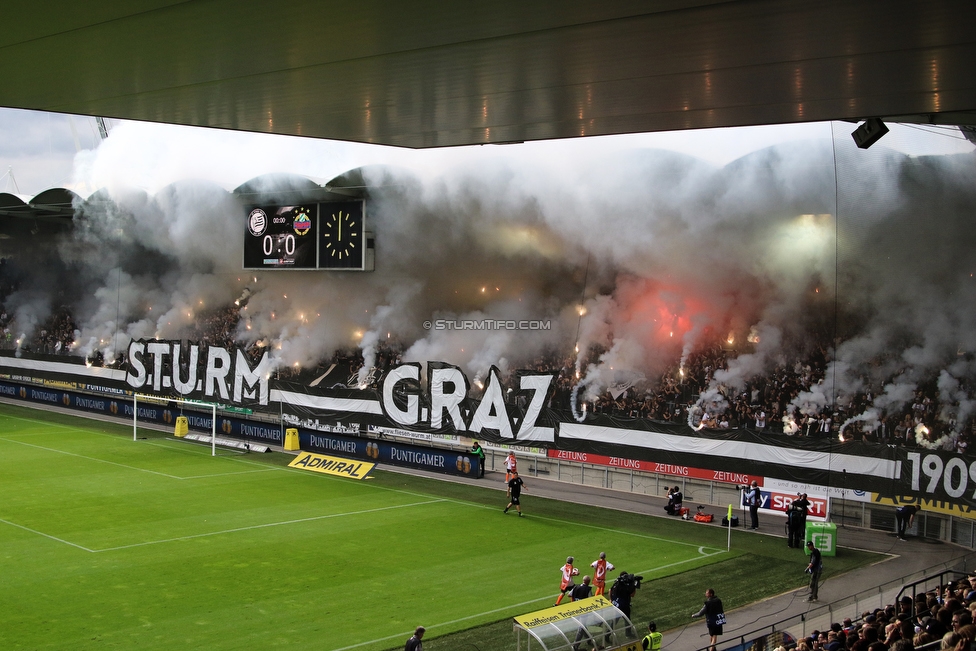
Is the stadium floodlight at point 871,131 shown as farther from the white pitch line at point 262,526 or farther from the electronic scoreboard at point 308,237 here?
the electronic scoreboard at point 308,237

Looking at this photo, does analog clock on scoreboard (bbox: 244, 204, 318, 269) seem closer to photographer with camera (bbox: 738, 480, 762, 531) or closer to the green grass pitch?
the green grass pitch

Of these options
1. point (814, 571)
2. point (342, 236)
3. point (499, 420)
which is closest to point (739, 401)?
point (499, 420)

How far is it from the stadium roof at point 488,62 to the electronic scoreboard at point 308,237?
932 inches

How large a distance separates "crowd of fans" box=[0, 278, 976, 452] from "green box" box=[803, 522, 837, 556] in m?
4.38

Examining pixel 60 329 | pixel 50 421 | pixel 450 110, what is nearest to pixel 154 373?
pixel 50 421

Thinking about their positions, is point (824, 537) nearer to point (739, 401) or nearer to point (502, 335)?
point (739, 401)

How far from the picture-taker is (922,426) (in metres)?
26.0

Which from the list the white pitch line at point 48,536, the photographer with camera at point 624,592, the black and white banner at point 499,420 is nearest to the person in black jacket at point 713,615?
the photographer with camera at point 624,592

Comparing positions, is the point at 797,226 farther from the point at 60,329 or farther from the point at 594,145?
the point at 60,329

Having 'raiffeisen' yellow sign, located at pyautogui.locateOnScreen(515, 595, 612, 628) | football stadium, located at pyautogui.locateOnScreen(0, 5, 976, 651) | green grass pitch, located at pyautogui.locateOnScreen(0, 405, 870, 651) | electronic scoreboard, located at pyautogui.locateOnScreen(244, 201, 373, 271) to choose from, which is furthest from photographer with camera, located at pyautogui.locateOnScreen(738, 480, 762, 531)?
electronic scoreboard, located at pyautogui.locateOnScreen(244, 201, 373, 271)

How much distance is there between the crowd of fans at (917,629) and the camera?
7.86m

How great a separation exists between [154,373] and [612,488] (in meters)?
27.8

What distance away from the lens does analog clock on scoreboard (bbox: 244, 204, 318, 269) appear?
40.8m

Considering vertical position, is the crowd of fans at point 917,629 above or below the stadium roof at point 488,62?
below
